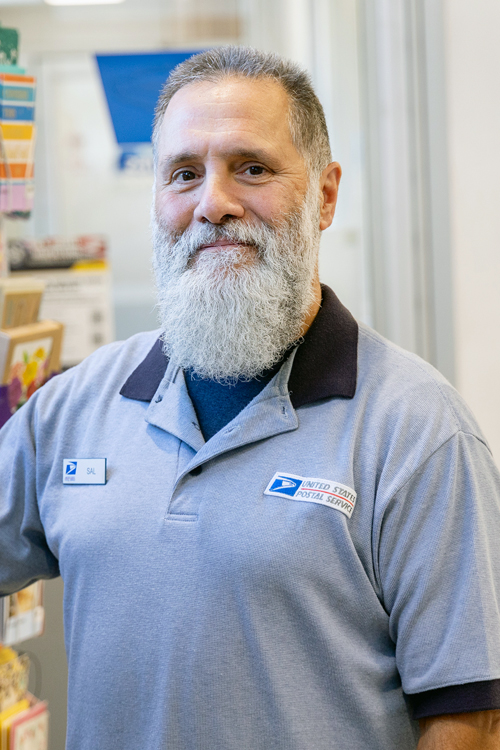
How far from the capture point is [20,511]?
116 centimetres

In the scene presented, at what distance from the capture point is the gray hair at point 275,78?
1082mm

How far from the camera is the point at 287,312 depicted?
43.8 inches

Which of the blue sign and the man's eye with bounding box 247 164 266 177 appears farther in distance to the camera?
the blue sign

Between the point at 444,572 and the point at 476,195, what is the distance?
3.78ft

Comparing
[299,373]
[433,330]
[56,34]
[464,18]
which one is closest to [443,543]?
[299,373]

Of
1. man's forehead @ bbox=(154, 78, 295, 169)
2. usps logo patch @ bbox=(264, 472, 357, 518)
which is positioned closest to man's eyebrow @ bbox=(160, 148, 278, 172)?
man's forehead @ bbox=(154, 78, 295, 169)

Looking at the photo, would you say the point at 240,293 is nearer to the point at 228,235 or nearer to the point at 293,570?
the point at 228,235

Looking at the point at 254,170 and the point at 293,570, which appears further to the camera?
the point at 254,170

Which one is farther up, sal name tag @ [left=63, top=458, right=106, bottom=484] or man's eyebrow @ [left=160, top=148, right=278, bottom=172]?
man's eyebrow @ [left=160, top=148, right=278, bottom=172]

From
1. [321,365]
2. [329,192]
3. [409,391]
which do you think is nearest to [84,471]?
[321,365]

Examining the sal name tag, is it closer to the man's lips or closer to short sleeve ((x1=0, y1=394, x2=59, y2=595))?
short sleeve ((x1=0, y1=394, x2=59, y2=595))

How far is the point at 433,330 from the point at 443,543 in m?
1.10

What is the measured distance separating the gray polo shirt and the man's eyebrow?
0.31 meters

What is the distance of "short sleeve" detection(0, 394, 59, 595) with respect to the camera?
115 centimetres
